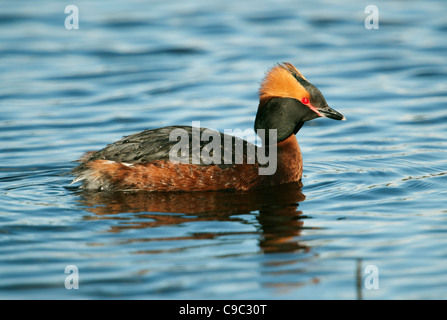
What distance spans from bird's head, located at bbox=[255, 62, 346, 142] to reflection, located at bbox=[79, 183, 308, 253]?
0.78 meters

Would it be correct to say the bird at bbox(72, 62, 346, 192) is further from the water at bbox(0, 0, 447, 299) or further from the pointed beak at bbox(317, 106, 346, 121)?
the water at bbox(0, 0, 447, 299)

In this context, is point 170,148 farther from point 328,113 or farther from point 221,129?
point 221,129

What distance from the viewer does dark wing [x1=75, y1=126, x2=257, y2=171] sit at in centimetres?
841

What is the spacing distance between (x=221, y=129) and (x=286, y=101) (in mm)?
2518

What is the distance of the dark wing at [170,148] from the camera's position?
8.41 m

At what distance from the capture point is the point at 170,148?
8.42 metres

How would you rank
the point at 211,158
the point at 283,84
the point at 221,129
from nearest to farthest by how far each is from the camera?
the point at 211,158, the point at 283,84, the point at 221,129

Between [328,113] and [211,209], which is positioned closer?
[211,209]

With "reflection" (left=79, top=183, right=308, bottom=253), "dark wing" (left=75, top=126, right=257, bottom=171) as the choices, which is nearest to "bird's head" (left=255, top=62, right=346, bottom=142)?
"dark wing" (left=75, top=126, right=257, bottom=171)

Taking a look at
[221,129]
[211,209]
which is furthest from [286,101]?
[221,129]

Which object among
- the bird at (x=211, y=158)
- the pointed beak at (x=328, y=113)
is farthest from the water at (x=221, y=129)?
the pointed beak at (x=328, y=113)

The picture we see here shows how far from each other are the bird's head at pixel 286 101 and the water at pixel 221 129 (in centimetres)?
79

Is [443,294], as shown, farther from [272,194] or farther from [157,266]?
[272,194]

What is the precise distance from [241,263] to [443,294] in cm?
169
